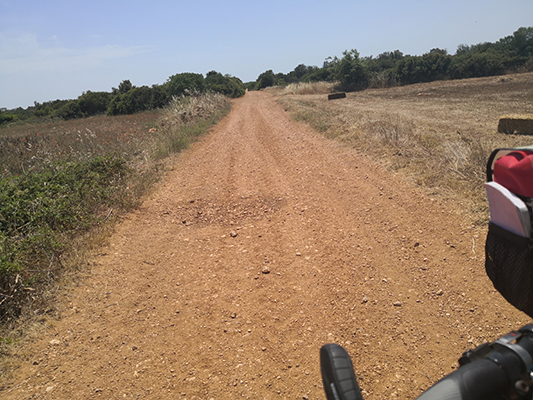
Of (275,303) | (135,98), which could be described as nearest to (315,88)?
(135,98)

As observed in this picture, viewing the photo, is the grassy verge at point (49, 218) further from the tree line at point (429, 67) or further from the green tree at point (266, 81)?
the green tree at point (266, 81)

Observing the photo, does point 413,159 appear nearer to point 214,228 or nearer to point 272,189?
point 272,189

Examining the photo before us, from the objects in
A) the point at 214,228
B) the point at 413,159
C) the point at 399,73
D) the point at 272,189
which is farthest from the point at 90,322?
the point at 399,73

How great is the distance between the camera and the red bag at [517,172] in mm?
1466

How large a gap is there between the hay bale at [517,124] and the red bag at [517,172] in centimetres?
913

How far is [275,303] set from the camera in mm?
3320

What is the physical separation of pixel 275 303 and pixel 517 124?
9.12 m

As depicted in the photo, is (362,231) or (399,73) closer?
(362,231)

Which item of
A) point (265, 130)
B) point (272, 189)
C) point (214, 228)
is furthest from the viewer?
point (265, 130)

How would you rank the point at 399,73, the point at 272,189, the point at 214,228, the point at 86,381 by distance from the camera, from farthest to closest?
the point at 399,73 → the point at 272,189 → the point at 214,228 → the point at 86,381

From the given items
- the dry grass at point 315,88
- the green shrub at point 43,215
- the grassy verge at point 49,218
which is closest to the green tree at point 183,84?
the dry grass at point 315,88

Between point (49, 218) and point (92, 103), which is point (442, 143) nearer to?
point (49, 218)

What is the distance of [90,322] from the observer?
334 centimetres

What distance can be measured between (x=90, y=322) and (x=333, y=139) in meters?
7.85
